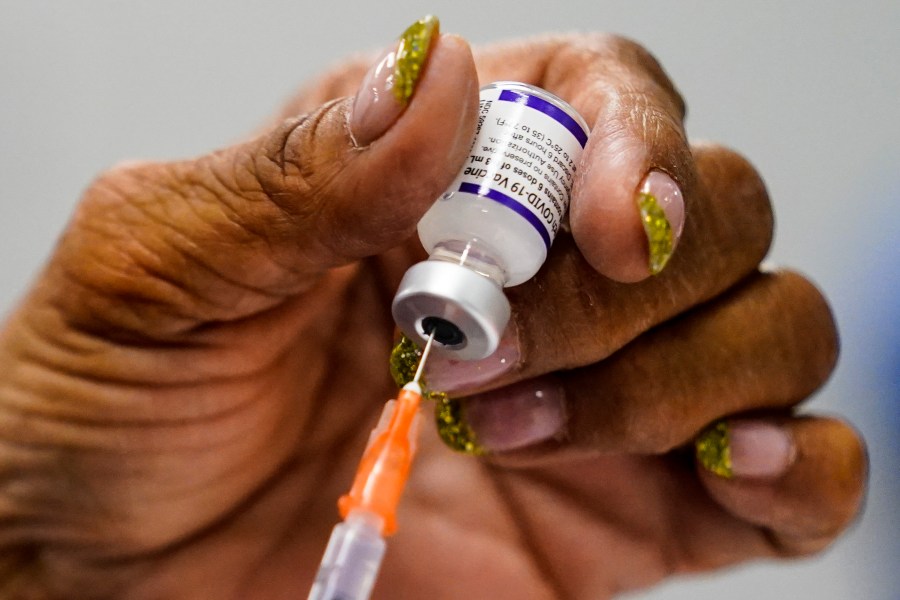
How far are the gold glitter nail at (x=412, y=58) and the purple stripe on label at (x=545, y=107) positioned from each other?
0.23ft

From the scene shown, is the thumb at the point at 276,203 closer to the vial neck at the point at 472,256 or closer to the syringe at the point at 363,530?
the vial neck at the point at 472,256

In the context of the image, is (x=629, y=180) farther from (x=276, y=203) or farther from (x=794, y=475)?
(x=794, y=475)

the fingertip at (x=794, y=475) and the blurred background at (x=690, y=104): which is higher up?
the blurred background at (x=690, y=104)

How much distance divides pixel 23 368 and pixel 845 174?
132 centimetres

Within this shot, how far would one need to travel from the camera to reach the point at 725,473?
0.82 m

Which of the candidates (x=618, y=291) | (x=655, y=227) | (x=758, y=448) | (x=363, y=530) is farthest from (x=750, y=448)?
(x=363, y=530)

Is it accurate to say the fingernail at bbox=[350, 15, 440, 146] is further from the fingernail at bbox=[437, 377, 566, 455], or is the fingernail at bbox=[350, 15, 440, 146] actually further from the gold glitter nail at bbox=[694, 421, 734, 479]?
the gold glitter nail at bbox=[694, 421, 734, 479]

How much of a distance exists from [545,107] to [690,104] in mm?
920

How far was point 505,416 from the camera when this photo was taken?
0.77 meters

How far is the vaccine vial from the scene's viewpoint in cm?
50

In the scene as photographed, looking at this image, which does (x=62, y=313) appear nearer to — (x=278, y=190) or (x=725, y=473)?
(x=278, y=190)

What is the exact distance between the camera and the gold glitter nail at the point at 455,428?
773 millimetres

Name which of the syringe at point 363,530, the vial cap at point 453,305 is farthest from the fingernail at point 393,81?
the syringe at point 363,530

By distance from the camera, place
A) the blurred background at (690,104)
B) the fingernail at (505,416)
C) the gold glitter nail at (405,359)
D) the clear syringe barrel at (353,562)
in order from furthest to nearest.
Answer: the blurred background at (690,104) → the fingernail at (505,416) → the gold glitter nail at (405,359) → the clear syringe barrel at (353,562)
